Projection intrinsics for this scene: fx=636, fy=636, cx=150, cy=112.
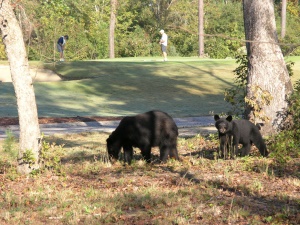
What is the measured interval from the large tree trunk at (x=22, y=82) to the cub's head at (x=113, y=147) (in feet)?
5.87

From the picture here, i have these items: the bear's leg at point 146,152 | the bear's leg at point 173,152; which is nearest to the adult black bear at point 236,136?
the bear's leg at point 173,152

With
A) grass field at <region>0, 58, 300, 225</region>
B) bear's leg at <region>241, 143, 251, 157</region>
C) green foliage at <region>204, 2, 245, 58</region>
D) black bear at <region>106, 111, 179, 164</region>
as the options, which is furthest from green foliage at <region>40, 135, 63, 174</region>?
green foliage at <region>204, 2, 245, 58</region>

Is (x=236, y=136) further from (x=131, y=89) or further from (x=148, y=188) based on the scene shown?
(x=131, y=89)

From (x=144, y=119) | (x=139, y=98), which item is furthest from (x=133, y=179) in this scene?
(x=139, y=98)

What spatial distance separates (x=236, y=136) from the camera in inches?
518

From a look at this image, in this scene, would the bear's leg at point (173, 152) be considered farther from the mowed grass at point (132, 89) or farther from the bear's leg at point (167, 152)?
the mowed grass at point (132, 89)

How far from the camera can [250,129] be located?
13562 mm

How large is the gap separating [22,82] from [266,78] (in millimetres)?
6344

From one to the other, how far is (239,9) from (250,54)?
61.9m

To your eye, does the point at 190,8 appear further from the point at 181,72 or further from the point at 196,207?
the point at 196,207

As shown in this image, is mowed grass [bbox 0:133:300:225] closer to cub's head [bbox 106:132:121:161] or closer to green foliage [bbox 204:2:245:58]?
cub's head [bbox 106:132:121:161]

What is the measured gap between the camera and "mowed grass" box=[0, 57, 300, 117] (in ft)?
102

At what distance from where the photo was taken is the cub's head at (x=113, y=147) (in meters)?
13.5

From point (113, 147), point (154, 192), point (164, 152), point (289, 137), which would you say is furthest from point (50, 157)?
point (289, 137)
